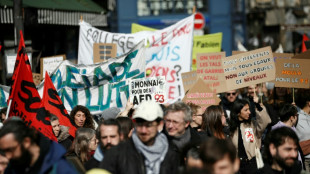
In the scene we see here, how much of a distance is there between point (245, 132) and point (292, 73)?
2.49 metres

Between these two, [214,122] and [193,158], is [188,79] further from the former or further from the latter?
[193,158]

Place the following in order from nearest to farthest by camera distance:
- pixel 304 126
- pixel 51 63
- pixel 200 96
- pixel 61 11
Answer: pixel 304 126 → pixel 200 96 → pixel 51 63 → pixel 61 11

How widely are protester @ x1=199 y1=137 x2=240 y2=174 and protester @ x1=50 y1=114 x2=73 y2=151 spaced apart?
390 cm

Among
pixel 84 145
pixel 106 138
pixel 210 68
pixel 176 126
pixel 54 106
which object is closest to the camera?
pixel 106 138

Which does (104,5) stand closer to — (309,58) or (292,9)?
(309,58)

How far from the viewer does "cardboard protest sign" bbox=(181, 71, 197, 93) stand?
37.1ft

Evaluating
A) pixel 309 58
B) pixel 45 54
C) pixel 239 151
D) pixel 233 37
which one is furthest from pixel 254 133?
pixel 233 37

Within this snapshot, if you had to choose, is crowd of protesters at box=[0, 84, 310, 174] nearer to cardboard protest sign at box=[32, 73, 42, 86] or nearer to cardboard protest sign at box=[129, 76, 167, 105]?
cardboard protest sign at box=[129, 76, 167, 105]

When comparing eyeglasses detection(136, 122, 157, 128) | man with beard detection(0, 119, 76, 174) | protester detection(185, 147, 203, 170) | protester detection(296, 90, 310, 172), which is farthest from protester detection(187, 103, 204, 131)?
man with beard detection(0, 119, 76, 174)

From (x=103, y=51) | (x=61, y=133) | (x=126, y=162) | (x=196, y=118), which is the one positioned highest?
(x=103, y=51)

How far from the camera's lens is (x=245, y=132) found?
7.98 meters

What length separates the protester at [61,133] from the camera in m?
8.08

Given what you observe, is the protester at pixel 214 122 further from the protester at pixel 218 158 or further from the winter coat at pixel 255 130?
the protester at pixel 218 158

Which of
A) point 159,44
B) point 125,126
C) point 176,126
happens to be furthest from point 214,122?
point 159,44
